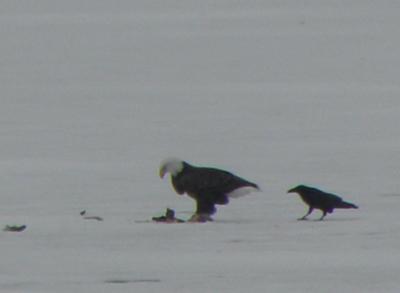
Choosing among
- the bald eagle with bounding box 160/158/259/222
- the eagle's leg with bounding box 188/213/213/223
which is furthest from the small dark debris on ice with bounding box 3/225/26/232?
the bald eagle with bounding box 160/158/259/222

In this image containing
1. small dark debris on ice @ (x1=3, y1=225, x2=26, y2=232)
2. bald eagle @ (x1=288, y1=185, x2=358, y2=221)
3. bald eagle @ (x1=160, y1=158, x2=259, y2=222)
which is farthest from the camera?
bald eagle @ (x1=160, y1=158, x2=259, y2=222)

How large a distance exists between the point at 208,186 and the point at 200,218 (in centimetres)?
30

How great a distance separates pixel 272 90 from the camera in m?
16.3

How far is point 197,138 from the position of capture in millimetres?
12656

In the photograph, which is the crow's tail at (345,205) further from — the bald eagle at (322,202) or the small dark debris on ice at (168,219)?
the small dark debris on ice at (168,219)

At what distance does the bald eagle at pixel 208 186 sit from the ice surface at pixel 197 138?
135 millimetres

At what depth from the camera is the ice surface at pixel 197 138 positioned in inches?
262

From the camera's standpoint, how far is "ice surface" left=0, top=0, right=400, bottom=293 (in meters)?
6.66

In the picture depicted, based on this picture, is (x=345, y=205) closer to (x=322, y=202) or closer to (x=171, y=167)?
(x=322, y=202)

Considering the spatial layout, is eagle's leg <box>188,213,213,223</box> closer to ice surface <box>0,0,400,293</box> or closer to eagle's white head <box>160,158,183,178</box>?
ice surface <box>0,0,400,293</box>

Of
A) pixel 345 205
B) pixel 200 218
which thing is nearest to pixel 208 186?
pixel 200 218

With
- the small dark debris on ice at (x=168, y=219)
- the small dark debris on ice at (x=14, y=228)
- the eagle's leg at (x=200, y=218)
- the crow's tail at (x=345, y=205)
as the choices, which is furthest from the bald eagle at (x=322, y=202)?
the small dark debris on ice at (x=14, y=228)

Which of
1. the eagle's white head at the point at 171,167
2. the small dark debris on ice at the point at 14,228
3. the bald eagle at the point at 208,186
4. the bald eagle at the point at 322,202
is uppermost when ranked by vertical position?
the eagle's white head at the point at 171,167

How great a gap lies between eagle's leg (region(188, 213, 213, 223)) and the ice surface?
72mm
